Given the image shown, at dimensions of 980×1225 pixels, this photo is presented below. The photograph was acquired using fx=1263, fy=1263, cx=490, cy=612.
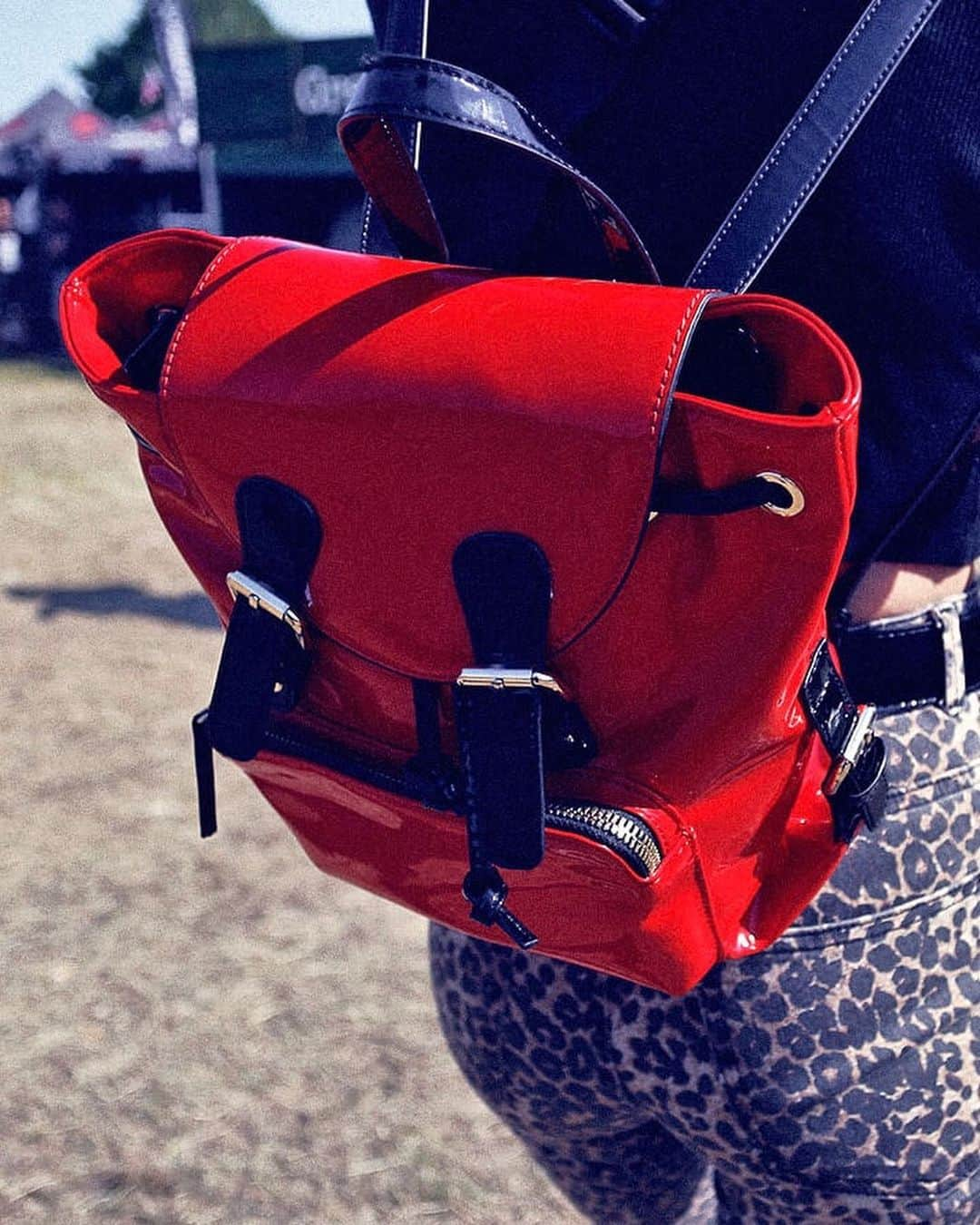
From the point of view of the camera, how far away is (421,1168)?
88.6 inches

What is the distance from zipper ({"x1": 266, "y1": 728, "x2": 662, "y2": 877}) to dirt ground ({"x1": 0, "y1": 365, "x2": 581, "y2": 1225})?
4.87ft

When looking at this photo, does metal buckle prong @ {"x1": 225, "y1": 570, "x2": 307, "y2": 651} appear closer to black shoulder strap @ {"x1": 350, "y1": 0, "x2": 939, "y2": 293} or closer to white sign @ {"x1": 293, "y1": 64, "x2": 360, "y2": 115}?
black shoulder strap @ {"x1": 350, "y1": 0, "x2": 939, "y2": 293}

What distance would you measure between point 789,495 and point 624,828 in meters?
0.25

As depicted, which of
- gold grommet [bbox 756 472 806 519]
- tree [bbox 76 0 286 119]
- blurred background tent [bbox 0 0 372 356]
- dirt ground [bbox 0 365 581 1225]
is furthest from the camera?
tree [bbox 76 0 286 119]

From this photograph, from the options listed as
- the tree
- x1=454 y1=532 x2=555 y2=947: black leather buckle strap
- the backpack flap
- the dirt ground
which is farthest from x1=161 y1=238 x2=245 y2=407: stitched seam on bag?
the tree

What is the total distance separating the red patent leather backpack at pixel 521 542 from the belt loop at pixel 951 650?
113 millimetres

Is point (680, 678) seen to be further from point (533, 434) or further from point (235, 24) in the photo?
point (235, 24)

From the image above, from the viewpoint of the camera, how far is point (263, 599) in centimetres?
90

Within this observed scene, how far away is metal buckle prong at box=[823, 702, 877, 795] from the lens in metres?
0.88

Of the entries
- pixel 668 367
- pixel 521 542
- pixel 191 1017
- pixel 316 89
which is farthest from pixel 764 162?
pixel 316 89

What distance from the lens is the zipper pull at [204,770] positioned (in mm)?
1025

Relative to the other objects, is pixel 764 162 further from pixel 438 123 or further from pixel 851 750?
pixel 851 750

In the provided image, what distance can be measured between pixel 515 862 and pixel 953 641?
0.38 metres

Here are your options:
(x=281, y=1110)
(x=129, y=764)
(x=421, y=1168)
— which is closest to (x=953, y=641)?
(x=421, y=1168)
